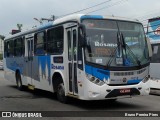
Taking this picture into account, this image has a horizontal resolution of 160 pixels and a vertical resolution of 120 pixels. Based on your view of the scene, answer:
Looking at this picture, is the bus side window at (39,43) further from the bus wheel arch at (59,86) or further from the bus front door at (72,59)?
the bus front door at (72,59)

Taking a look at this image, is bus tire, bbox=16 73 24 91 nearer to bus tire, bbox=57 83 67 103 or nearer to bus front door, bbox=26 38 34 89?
bus front door, bbox=26 38 34 89

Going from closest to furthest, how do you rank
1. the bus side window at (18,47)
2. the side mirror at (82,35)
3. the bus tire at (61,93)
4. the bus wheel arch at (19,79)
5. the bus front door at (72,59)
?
1. the side mirror at (82,35)
2. the bus front door at (72,59)
3. the bus tire at (61,93)
4. the bus side window at (18,47)
5. the bus wheel arch at (19,79)

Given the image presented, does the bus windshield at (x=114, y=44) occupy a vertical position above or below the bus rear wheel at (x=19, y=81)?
above

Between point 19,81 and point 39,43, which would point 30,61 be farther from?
point 19,81

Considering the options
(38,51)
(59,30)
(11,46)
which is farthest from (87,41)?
(11,46)

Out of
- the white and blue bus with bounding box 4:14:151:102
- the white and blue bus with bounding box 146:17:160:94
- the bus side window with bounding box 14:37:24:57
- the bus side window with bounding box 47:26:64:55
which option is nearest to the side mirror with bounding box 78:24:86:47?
the white and blue bus with bounding box 4:14:151:102

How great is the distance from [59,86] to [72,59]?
1.59m

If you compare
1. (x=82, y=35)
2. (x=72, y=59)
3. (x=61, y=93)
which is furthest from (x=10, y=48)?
(x=82, y=35)

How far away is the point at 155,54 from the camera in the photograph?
20.1 meters

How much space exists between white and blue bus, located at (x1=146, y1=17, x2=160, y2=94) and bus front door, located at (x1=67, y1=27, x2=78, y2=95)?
6.56 meters

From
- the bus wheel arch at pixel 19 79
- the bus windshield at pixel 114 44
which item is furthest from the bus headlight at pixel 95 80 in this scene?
the bus wheel arch at pixel 19 79

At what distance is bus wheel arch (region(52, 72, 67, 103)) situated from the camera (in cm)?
1257

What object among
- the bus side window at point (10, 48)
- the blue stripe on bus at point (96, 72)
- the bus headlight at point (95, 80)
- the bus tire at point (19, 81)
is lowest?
the bus tire at point (19, 81)

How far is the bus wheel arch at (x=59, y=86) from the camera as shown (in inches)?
495
